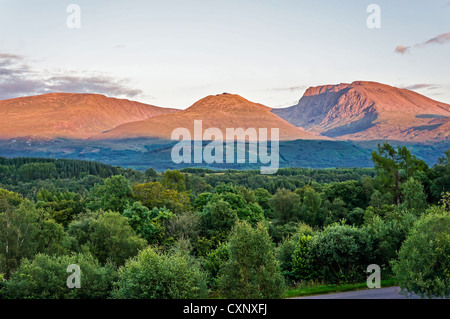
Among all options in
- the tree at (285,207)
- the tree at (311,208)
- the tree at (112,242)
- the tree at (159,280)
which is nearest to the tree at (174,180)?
the tree at (285,207)

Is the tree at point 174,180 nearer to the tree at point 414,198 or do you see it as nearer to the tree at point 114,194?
the tree at point 114,194

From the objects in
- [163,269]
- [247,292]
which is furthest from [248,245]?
[163,269]

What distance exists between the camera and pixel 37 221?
45.6 m

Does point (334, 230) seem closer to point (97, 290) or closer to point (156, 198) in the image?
point (97, 290)

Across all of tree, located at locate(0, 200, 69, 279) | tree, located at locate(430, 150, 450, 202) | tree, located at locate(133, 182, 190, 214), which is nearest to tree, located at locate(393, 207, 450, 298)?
tree, located at locate(0, 200, 69, 279)

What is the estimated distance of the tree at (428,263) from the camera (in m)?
23.0

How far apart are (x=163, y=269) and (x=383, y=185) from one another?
68.9m

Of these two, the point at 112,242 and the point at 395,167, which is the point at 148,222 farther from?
the point at 395,167

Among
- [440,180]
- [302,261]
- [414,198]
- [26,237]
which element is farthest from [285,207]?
[26,237]

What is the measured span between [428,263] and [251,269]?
410 inches

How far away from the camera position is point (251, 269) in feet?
75.7

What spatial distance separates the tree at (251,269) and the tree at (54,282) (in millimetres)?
10362

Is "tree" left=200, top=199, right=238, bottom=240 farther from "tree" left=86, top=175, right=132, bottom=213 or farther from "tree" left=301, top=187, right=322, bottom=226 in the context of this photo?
"tree" left=301, top=187, right=322, bottom=226
